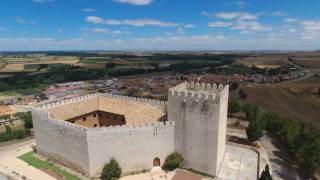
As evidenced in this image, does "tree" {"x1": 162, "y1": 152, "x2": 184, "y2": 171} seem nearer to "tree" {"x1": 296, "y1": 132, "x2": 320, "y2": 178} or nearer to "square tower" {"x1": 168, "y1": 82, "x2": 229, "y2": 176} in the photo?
"square tower" {"x1": 168, "y1": 82, "x2": 229, "y2": 176}

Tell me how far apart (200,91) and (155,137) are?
694 cm

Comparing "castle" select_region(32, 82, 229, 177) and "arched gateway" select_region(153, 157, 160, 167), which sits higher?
"castle" select_region(32, 82, 229, 177)

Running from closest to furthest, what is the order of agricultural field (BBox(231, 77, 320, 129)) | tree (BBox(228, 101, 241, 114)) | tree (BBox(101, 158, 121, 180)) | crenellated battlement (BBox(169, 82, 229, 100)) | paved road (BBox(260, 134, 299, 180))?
crenellated battlement (BBox(169, 82, 229, 100))
tree (BBox(101, 158, 121, 180))
paved road (BBox(260, 134, 299, 180))
tree (BBox(228, 101, 241, 114))
agricultural field (BBox(231, 77, 320, 129))

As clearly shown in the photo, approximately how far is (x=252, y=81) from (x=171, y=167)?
87050 mm

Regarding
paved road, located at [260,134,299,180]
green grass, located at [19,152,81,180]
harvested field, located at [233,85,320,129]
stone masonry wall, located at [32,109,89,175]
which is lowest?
harvested field, located at [233,85,320,129]

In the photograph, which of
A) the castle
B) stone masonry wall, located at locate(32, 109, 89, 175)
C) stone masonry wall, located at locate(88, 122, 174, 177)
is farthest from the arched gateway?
stone masonry wall, located at locate(32, 109, 89, 175)

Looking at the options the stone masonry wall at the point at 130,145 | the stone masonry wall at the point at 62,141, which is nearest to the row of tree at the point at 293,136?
the stone masonry wall at the point at 130,145

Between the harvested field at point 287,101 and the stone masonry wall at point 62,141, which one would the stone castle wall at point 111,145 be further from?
the harvested field at point 287,101

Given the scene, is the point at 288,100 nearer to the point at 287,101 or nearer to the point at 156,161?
the point at 287,101

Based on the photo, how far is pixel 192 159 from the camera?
2745cm

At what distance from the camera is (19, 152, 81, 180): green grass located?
89.4ft

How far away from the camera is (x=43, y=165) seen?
1169 inches

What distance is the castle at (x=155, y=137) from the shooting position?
2573 centimetres

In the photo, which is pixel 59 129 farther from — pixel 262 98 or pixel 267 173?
pixel 262 98
